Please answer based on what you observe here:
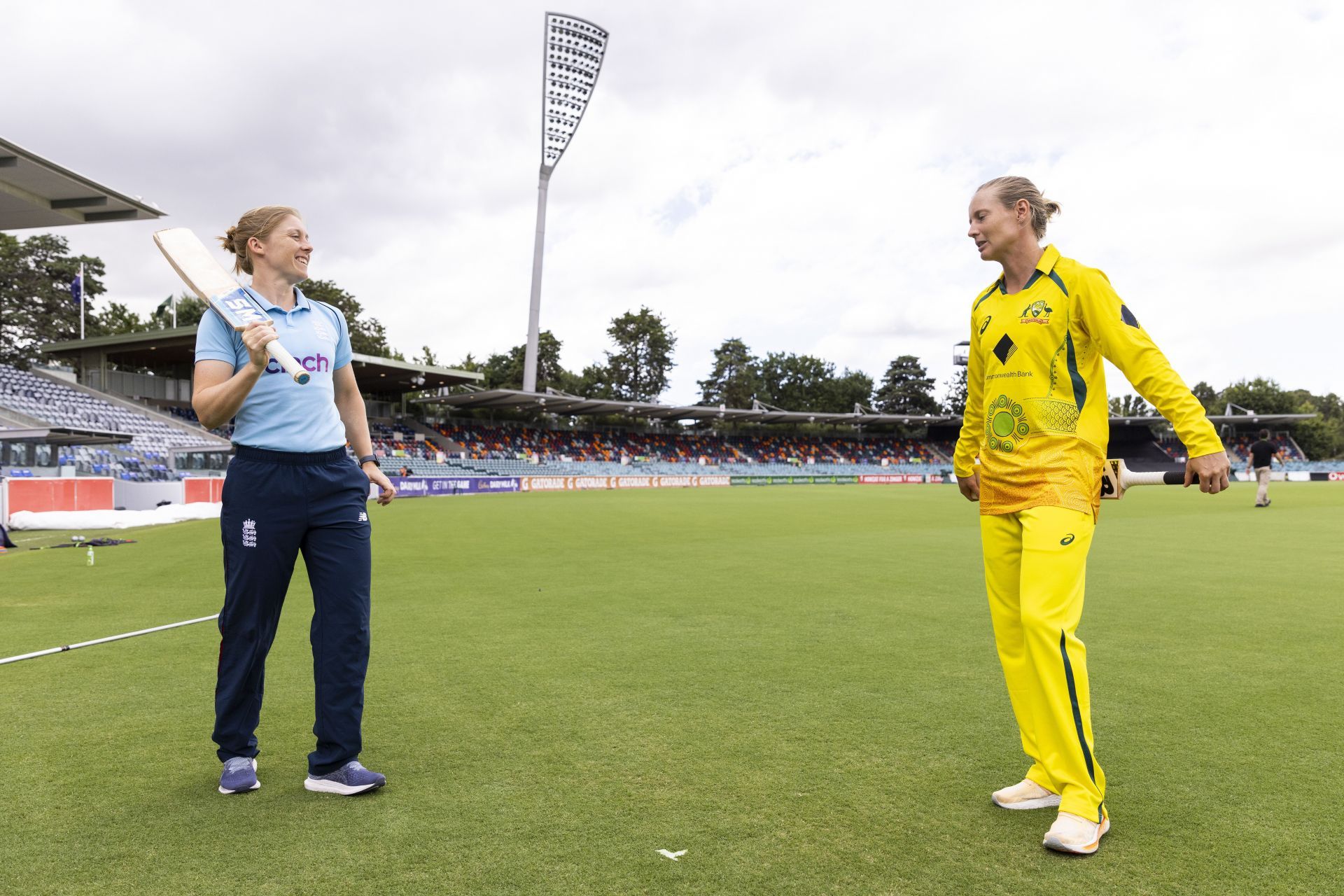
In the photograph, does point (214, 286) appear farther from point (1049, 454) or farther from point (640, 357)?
point (640, 357)

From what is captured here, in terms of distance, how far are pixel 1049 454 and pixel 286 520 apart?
2.75 meters

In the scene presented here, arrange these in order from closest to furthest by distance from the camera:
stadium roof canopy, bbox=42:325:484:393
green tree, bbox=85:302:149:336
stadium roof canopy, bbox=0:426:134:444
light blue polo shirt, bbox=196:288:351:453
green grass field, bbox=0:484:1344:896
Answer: green grass field, bbox=0:484:1344:896 < light blue polo shirt, bbox=196:288:351:453 < stadium roof canopy, bbox=0:426:134:444 < stadium roof canopy, bbox=42:325:484:393 < green tree, bbox=85:302:149:336

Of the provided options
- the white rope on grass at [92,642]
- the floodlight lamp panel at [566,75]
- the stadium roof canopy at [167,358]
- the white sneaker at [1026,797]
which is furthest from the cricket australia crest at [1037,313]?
the floodlight lamp panel at [566,75]

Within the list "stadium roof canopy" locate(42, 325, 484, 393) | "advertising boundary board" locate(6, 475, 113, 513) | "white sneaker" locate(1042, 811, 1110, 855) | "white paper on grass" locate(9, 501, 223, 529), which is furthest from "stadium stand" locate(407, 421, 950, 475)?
"white sneaker" locate(1042, 811, 1110, 855)

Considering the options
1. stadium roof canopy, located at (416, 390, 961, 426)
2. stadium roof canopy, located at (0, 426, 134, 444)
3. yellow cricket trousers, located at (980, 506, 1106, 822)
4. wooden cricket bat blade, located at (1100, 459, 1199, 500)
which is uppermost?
stadium roof canopy, located at (416, 390, 961, 426)

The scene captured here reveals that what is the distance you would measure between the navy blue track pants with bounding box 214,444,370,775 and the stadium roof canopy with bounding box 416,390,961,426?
161ft

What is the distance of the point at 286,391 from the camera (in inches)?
128

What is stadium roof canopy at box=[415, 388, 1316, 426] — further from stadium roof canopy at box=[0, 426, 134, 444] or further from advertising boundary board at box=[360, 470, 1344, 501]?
stadium roof canopy at box=[0, 426, 134, 444]

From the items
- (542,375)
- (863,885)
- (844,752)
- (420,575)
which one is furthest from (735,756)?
(542,375)

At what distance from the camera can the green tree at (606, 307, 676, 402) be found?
303 ft

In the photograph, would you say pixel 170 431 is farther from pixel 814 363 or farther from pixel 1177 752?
pixel 814 363

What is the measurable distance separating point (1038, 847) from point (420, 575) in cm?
811

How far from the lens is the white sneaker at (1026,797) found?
304cm

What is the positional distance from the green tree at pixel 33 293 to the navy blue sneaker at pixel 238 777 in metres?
66.6
